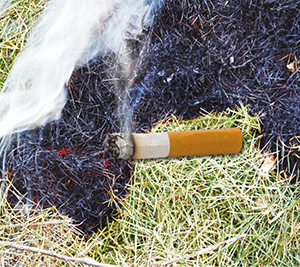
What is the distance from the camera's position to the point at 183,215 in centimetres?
61

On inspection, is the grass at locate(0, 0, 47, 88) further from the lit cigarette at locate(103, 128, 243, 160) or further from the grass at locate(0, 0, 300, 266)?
the lit cigarette at locate(103, 128, 243, 160)

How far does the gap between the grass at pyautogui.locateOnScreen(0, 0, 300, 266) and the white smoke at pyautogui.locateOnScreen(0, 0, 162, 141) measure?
1.5 inches

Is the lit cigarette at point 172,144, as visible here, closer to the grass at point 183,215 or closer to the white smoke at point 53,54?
the grass at point 183,215

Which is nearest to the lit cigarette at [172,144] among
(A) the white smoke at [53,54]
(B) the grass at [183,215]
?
(B) the grass at [183,215]

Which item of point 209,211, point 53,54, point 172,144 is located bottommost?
point 209,211

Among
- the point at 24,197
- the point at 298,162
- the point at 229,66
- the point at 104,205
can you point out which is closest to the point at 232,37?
the point at 229,66

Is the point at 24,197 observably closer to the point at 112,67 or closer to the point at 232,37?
the point at 112,67

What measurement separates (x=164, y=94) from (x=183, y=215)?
0.30 m

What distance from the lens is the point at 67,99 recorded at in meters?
0.61

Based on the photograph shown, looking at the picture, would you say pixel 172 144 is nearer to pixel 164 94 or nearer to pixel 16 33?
pixel 164 94

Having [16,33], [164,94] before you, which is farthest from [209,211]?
[16,33]

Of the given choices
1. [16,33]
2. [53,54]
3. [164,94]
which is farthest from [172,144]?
[16,33]

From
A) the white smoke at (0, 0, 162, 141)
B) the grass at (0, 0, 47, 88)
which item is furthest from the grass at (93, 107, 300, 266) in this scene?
the grass at (0, 0, 47, 88)

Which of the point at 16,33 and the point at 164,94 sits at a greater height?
the point at 16,33
